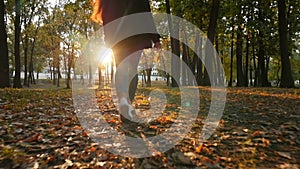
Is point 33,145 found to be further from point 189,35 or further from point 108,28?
point 189,35

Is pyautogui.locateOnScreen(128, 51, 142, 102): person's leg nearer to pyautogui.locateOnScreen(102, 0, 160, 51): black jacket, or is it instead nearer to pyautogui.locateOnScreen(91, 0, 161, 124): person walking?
pyautogui.locateOnScreen(91, 0, 161, 124): person walking

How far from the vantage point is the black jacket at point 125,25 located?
3.56 metres

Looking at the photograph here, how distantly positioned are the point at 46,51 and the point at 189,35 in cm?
2720

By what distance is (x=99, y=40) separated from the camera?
36344 mm

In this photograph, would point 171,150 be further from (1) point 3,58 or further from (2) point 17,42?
(2) point 17,42

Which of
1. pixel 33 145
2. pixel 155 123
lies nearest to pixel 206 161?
pixel 155 123

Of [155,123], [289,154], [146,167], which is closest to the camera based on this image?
[146,167]

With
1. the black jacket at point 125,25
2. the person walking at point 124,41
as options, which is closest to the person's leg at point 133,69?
the person walking at point 124,41

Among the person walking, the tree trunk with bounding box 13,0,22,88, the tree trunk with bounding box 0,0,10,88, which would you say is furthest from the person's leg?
the tree trunk with bounding box 13,0,22,88

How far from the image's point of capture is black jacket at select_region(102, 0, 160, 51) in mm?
3564

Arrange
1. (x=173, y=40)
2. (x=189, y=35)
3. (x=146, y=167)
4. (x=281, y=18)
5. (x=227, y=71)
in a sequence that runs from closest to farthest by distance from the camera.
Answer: (x=146, y=167) → (x=281, y=18) → (x=173, y=40) → (x=189, y=35) → (x=227, y=71)

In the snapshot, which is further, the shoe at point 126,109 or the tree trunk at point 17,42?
the tree trunk at point 17,42

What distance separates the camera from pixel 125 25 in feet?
11.8

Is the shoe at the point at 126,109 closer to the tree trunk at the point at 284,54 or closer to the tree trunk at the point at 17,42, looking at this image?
the tree trunk at the point at 284,54
